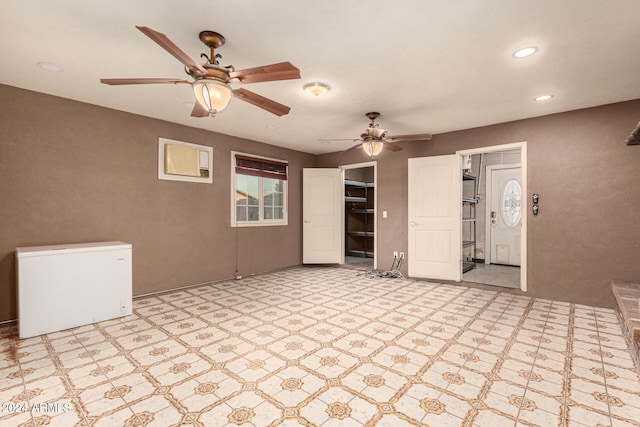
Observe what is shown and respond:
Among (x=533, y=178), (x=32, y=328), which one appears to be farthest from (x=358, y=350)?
(x=533, y=178)

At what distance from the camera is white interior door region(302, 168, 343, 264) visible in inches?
257

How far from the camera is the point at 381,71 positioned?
292cm

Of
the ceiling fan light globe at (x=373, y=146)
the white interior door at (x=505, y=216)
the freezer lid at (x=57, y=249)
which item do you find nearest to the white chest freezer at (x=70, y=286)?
the freezer lid at (x=57, y=249)

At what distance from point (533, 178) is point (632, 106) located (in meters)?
1.27

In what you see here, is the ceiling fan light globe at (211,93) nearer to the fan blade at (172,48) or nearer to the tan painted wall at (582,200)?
the fan blade at (172,48)

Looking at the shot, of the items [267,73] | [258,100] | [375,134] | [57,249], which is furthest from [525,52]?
[57,249]

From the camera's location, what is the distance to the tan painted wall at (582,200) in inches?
145

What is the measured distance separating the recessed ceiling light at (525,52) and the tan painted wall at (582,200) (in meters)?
1.94

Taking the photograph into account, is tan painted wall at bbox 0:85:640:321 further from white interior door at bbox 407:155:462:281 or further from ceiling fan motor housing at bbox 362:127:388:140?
ceiling fan motor housing at bbox 362:127:388:140

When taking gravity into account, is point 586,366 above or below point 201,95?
below

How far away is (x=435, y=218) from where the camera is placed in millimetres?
5176

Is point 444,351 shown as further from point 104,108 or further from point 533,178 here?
point 104,108

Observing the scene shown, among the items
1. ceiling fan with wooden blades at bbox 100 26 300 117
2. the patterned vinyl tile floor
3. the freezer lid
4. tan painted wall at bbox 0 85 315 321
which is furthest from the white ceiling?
the patterned vinyl tile floor

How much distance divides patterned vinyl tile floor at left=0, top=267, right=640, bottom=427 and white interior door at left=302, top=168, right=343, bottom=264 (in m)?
2.65
